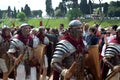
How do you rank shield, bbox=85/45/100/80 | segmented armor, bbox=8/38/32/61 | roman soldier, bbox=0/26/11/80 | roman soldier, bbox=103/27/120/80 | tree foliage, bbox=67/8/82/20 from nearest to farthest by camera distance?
shield, bbox=85/45/100/80 < roman soldier, bbox=103/27/120/80 < segmented armor, bbox=8/38/32/61 < roman soldier, bbox=0/26/11/80 < tree foliage, bbox=67/8/82/20

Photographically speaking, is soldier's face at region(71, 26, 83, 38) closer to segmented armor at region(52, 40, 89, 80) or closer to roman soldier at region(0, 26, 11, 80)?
segmented armor at region(52, 40, 89, 80)

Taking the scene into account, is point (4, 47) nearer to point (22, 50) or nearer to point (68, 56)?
point (22, 50)

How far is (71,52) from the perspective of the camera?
9125 mm

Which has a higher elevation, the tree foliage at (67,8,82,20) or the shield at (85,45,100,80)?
the shield at (85,45,100,80)

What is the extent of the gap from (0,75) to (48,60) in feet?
7.79

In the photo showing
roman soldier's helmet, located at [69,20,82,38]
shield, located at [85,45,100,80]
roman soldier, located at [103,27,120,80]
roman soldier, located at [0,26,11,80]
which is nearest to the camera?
roman soldier's helmet, located at [69,20,82,38]

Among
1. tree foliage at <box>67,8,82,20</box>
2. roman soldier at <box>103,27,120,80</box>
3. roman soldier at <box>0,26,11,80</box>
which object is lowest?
tree foliage at <box>67,8,82,20</box>

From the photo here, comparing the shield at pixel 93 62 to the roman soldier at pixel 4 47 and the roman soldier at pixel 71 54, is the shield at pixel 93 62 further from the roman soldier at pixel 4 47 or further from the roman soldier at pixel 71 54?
the roman soldier at pixel 4 47

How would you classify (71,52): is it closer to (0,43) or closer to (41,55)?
(41,55)

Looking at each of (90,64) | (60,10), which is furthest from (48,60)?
(60,10)

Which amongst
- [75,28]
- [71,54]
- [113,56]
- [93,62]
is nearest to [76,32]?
[75,28]

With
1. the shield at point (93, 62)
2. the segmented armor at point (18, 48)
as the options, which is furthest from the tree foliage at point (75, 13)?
the shield at point (93, 62)

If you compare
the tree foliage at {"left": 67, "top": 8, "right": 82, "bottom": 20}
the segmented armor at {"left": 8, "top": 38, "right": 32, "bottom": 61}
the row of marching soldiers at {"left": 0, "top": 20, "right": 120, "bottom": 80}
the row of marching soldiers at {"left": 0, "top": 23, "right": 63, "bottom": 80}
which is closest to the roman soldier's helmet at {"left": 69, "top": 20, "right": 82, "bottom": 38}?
the row of marching soldiers at {"left": 0, "top": 20, "right": 120, "bottom": 80}

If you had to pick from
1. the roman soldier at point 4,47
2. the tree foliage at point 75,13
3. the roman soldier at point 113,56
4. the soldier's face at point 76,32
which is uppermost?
the soldier's face at point 76,32
